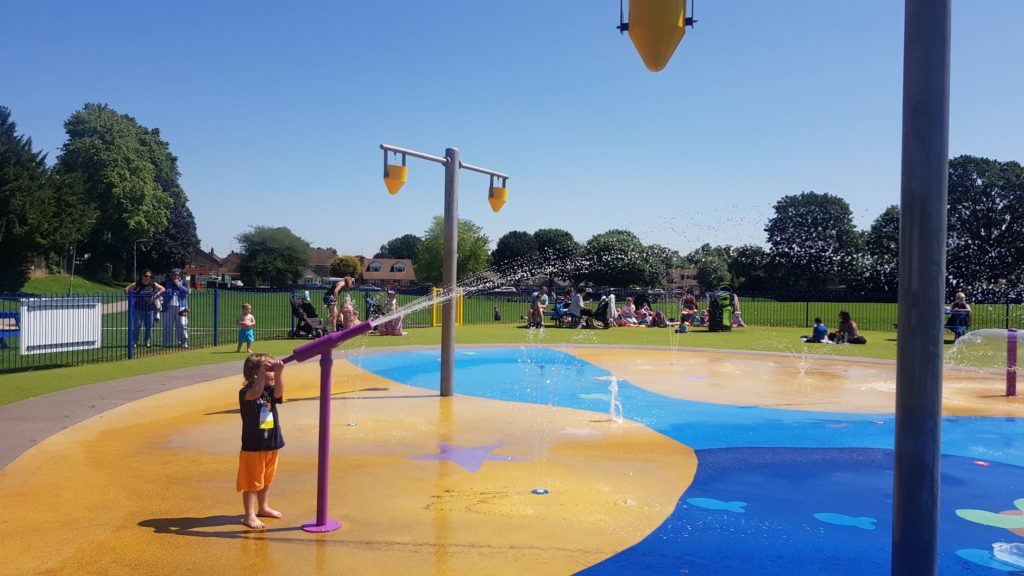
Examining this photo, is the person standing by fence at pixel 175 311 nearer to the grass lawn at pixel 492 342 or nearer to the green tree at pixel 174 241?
the grass lawn at pixel 492 342

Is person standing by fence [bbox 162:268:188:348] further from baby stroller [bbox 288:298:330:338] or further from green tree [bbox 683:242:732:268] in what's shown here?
green tree [bbox 683:242:732:268]

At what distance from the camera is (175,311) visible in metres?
18.7

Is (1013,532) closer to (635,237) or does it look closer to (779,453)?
(779,453)

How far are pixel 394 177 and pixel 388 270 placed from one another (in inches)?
5765

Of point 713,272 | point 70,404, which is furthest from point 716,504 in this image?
point 713,272

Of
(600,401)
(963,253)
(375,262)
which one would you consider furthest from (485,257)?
(375,262)

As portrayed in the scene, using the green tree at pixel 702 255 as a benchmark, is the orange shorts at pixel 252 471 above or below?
below

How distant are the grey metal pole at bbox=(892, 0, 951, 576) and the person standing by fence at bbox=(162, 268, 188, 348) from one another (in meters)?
18.8

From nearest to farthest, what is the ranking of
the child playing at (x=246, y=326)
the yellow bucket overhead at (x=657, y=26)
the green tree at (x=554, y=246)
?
the yellow bucket overhead at (x=657, y=26) < the child playing at (x=246, y=326) < the green tree at (x=554, y=246)

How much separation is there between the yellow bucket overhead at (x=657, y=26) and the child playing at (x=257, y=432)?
12.2 ft

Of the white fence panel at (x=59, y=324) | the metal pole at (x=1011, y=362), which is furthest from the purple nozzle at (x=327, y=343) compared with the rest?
the metal pole at (x=1011, y=362)

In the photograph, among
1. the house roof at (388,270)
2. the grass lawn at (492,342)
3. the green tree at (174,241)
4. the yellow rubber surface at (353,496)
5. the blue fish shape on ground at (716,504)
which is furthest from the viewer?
the house roof at (388,270)

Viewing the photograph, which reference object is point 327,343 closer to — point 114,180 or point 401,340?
point 401,340

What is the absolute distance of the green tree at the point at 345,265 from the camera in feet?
447
